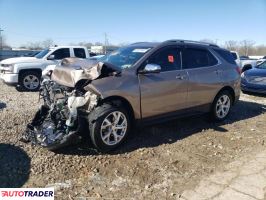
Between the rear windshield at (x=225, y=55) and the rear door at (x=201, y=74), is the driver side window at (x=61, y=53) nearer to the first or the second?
the rear windshield at (x=225, y=55)

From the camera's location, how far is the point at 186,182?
4.24 meters

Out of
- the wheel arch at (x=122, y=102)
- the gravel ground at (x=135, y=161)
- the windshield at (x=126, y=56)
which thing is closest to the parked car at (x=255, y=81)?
the gravel ground at (x=135, y=161)

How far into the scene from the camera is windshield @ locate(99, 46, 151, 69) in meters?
5.66

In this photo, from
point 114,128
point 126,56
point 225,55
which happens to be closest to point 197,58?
point 225,55

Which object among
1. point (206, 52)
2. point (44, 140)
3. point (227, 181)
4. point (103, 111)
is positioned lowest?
point (227, 181)

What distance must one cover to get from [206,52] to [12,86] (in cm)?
815

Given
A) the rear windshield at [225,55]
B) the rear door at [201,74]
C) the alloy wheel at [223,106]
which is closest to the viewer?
the rear door at [201,74]

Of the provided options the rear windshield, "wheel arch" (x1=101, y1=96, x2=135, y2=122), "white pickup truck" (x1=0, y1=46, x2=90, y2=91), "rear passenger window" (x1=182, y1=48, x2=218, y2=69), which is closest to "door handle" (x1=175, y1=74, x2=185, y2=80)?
"rear passenger window" (x1=182, y1=48, x2=218, y2=69)

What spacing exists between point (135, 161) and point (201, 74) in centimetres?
269

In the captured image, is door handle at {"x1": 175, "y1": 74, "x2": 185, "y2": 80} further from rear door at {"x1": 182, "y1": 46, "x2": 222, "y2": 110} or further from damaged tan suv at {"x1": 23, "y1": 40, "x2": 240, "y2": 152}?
rear door at {"x1": 182, "y1": 46, "x2": 222, "y2": 110}

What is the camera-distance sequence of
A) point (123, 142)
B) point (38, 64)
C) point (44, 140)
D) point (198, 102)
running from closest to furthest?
point (44, 140) < point (123, 142) < point (198, 102) < point (38, 64)

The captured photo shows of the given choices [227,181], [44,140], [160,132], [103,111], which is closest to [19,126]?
[44,140]

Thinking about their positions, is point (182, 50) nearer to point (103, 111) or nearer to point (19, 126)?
point (103, 111)

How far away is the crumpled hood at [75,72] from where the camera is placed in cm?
511
